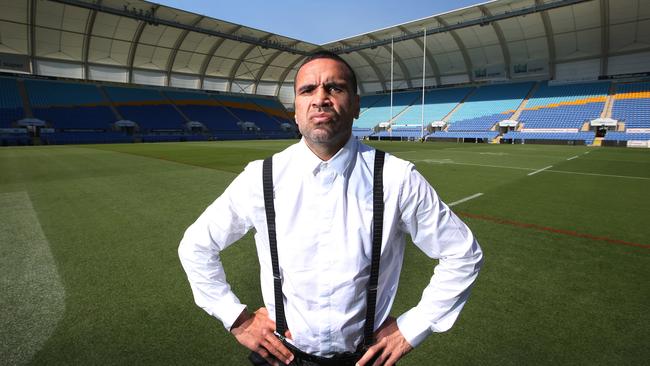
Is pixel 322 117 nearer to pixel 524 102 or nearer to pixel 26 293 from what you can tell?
pixel 26 293

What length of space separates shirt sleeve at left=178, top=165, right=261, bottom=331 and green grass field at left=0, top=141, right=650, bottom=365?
3.94ft

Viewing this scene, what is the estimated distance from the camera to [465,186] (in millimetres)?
9477

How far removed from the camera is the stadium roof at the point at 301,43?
96.1 feet

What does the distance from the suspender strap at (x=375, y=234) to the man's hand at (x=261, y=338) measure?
0.38 m

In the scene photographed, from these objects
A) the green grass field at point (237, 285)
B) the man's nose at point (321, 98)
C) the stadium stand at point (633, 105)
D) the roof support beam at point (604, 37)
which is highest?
the roof support beam at point (604, 37)

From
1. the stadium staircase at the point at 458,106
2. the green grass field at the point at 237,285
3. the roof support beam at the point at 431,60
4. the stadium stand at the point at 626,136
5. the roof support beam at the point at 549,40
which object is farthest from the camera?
the stadium staircase at the point at 458,106

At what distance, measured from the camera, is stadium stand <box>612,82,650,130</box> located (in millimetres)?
31984

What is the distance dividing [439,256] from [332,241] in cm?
47

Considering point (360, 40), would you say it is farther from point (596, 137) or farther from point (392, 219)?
point (392, 219)

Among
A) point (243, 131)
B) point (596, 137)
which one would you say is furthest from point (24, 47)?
point (596, 137)

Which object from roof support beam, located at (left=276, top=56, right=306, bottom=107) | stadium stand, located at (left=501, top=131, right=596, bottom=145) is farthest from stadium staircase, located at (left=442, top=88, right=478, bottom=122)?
roof support beam, located at (left=276, top=56, right=306, bottom=107)

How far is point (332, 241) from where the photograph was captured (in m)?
1.36

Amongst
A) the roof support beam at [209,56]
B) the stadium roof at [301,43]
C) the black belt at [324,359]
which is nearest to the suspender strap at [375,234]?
the black belt at [324,359]

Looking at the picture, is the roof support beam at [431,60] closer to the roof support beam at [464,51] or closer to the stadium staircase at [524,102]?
the roof support beam at [464,51]
